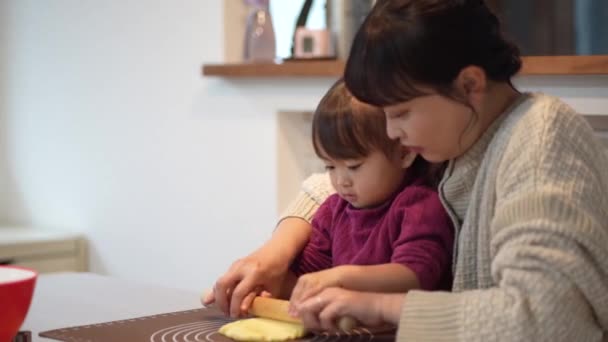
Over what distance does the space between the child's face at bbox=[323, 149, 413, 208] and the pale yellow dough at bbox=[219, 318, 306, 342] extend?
19cm

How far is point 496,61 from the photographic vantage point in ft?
3.39

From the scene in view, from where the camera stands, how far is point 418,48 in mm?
977

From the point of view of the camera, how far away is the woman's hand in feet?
3.21

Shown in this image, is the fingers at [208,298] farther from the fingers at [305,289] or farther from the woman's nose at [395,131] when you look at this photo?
the woman's nose at [395,131]

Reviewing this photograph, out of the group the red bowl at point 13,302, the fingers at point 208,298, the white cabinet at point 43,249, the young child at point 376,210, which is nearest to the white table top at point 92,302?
the fingers at point 208,298

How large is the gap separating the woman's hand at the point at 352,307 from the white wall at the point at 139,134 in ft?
3.99

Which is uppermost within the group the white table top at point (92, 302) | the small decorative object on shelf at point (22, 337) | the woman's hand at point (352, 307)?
the woman's hand at point (352, 307)

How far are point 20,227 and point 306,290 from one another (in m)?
2.28

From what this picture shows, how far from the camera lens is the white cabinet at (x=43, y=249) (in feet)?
8.93

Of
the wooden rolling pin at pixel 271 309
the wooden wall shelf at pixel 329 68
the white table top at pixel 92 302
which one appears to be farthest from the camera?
the wooden wall shelf at pixel 329 68

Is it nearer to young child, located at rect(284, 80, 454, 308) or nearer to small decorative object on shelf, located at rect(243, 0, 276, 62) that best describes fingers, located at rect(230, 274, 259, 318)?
Answer: young child, located at rect(284, 80, 454, 308)

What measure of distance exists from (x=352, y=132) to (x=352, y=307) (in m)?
0.26

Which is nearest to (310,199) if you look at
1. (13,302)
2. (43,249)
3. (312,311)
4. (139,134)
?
(312,311)

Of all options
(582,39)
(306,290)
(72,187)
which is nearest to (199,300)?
(306,290)
